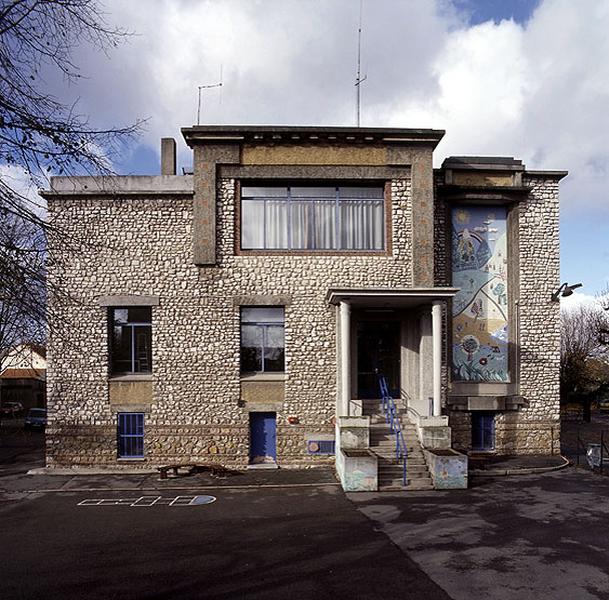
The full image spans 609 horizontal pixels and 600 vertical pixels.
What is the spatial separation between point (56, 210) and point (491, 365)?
1534 cm

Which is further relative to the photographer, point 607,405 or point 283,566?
point 607,405

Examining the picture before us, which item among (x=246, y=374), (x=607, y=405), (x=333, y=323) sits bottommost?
(x=607, y=405)

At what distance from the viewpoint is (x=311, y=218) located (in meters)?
17.9

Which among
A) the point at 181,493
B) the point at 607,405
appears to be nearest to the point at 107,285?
the point at 181,493

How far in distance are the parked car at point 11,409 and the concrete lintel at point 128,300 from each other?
25.5 m

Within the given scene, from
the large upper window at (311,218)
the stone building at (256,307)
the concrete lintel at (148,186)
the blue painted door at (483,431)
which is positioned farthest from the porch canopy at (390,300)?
the concrete lintel at (148,186)

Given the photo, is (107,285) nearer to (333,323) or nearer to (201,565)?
(333,323)

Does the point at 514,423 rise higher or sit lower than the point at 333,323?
lower

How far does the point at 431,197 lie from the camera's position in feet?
57.6

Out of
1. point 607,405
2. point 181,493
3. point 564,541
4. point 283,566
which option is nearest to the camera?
point 283,566

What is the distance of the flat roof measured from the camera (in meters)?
17.2

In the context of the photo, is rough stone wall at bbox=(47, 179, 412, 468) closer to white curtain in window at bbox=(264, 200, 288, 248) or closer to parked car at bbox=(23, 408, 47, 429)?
white curtain in window at bbox=(264, 200, 288, 248)

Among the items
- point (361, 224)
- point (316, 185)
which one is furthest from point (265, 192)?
point (361, 224)

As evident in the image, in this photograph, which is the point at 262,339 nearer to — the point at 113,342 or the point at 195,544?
the point at 113,342
